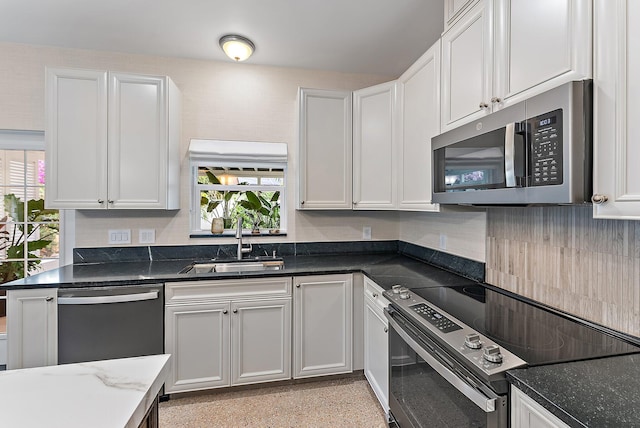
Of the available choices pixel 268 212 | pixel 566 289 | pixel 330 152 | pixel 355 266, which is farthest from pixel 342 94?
pixel 566 289

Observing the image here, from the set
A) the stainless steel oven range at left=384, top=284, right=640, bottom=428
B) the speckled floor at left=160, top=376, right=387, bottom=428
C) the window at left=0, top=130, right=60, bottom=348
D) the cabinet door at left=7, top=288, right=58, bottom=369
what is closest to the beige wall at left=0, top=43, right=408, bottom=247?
the window at left=0, top=130, right=60, bottom=348

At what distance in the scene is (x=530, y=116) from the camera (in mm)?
1129

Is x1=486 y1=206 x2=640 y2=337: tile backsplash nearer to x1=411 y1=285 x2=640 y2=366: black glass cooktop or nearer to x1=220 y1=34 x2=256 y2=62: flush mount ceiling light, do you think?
x1=411 y1=285 x2=640 y2=366: black glass cooktop

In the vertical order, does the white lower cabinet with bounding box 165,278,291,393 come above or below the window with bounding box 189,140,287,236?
below

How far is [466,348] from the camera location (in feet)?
3.66

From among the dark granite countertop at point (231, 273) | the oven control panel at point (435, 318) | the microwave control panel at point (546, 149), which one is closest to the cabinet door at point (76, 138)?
the dark granite countertop at point (231, 273)

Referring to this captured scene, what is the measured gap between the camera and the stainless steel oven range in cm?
102

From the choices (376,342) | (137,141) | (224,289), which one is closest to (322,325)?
(376,342)

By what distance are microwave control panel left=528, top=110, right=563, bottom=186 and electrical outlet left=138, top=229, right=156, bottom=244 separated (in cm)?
267

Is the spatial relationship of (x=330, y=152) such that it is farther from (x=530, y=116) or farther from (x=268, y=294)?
(x=530, y=116)

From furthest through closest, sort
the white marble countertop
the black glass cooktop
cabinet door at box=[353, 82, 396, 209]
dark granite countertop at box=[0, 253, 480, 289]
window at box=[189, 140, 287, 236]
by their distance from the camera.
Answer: window at box=[189, 140, 287, 236] < cabinet door at box=[353, 82, 396, 209] < dark granite countertop at box=[0, 253, 480, 289] < the black glass cooktop < the white marble countertop

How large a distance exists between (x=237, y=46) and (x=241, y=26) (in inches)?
7.0

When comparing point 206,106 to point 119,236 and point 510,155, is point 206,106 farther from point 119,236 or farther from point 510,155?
point 510,155

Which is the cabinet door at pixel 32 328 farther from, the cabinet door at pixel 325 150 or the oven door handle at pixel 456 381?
the oven door handle at pixel 456 381
